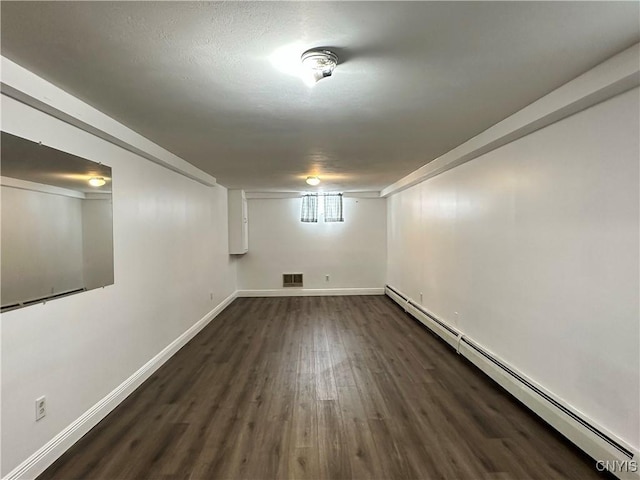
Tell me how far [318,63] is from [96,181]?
1.88 metres

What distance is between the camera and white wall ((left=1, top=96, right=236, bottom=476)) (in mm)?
1875

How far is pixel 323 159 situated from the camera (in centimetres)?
402

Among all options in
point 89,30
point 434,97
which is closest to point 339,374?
point 434,97

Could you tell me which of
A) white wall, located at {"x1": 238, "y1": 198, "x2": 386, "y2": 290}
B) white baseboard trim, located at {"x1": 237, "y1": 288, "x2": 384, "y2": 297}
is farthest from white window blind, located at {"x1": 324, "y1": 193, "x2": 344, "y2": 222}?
white baseboard trim, located at {"x1": 237, "y1": 288, "x2": 384, "y2": 297}

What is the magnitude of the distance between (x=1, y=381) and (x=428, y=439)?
246 centimetres

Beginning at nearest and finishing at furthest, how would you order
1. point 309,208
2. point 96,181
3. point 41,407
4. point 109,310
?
point 41,407 < point 96,181 < point 109,310 < point 309,208

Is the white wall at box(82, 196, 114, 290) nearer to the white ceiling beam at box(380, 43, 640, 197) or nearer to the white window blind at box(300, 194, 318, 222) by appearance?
the white ceiling beam at box(380, 43, 640, 197)

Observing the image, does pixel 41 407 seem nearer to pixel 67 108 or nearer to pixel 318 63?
pixel 67 108

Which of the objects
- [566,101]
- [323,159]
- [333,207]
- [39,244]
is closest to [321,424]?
[39,244]

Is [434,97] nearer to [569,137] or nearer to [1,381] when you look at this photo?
[569,137]

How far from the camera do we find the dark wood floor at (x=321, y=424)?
2.01 meters

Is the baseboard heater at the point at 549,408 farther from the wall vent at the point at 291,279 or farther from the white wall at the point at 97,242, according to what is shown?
the wall vent at the point at 291,279

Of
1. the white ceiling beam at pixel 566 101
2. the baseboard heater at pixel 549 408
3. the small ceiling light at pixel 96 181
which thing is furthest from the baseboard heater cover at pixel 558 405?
the small ceiling light at pixel 96 181

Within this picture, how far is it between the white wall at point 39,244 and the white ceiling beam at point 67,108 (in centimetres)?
49
